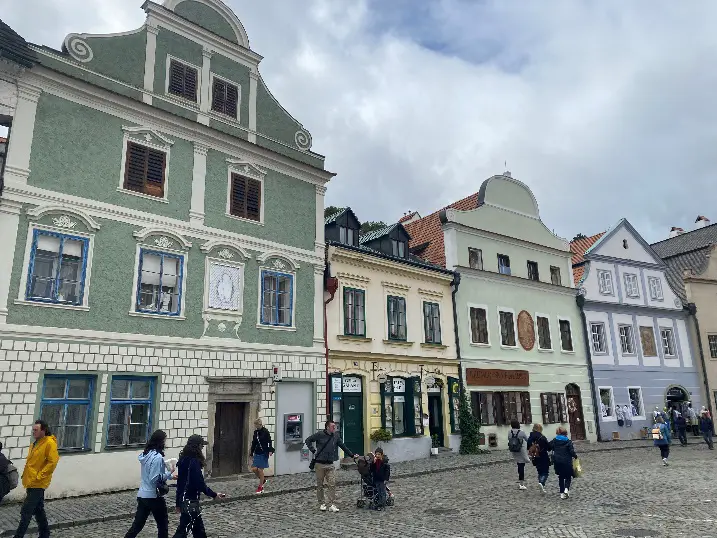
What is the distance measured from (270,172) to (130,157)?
15.5 feet

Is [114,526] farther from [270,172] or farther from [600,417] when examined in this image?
[600,417]

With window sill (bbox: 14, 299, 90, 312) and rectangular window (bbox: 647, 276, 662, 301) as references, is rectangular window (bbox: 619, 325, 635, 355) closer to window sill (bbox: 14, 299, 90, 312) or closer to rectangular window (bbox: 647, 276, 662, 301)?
rectangular window (bbox: 647, 276, 662, 301)

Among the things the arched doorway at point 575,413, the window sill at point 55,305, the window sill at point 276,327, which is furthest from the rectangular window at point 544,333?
the window sill at point 55,305

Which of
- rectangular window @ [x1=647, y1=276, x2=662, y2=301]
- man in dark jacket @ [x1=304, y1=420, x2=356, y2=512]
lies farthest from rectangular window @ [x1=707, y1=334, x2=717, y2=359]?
man in dark jacket @ [x1=304, y1=420, x2=356, y2=512]

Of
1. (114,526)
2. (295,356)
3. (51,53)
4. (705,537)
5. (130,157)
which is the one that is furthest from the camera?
(295,356)

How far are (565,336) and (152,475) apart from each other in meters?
25.0

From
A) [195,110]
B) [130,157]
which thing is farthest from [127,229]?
[195,110]

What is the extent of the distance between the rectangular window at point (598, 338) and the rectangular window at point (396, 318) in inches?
512

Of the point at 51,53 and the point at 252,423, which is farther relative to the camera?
the point at 252,423

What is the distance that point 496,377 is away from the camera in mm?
24844

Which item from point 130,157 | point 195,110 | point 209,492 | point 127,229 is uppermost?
point 195,110

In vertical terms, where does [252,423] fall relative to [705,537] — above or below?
above

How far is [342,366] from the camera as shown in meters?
19.8

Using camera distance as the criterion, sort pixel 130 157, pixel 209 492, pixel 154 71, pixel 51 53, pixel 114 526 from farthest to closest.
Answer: pixel 154 71
pixel 130 157
pixel 51 53
pixel 114 526
pixel 209 492
